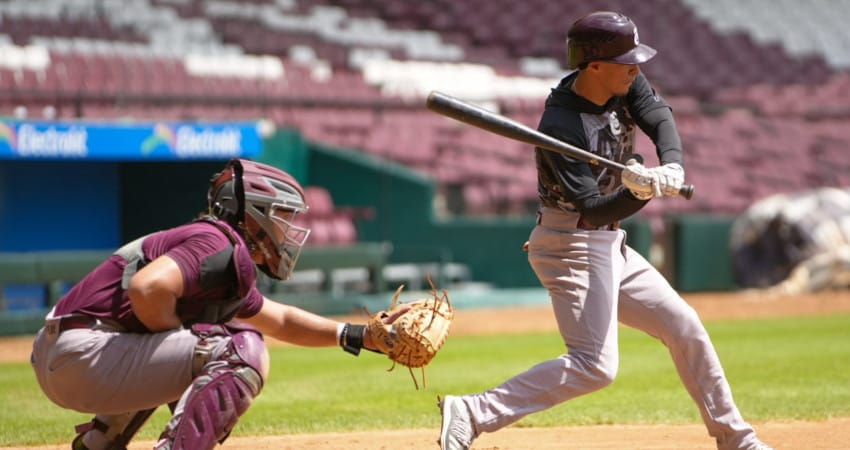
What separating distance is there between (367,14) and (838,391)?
17.7 metres

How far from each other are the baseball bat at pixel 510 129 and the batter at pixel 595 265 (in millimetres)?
75

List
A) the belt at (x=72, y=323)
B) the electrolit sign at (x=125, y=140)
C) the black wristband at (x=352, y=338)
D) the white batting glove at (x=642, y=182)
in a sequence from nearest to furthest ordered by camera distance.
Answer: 1. the belt at (x=72, y=323)
2. the white batting glove at (x=642, y=182)
3. the black wristband at (x=352, y=338)
4. the electrolit sign at (x=125, y=140)

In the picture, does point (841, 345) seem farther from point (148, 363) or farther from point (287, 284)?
point (148, 363)

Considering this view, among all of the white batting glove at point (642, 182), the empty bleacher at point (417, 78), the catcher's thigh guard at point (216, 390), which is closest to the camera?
the catcher's thigh guard at point (216, 390)

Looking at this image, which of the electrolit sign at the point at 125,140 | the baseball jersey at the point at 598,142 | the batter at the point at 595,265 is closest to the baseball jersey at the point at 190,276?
the batter at the point at 595,265

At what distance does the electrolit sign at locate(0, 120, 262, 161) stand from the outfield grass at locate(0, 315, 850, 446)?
289 cm

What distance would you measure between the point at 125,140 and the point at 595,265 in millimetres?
9007

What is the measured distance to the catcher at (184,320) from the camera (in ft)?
11.8

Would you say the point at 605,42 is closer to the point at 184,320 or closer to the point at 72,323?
the point at 184,320

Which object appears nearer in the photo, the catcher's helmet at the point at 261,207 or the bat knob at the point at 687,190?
the catcher's helmet at the point at 261,207

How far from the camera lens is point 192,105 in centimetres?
1502

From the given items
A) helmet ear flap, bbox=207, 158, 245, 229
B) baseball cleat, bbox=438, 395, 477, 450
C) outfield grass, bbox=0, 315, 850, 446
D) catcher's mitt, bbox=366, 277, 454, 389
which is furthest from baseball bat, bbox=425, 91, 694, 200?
outfield grass, bbox=0, 315, 850, 446

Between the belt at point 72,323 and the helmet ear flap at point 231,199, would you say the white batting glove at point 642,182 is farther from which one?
the belt at point 72,323

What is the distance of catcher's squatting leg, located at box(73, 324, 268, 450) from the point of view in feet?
11.7
